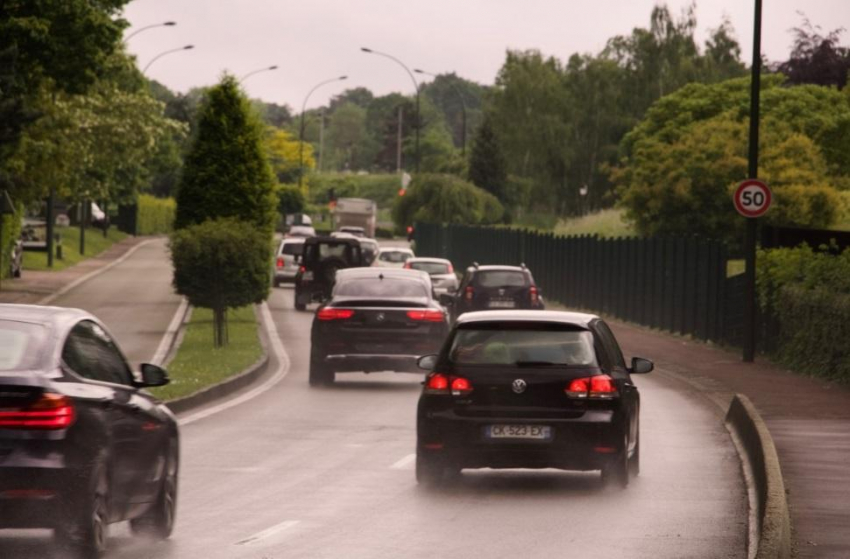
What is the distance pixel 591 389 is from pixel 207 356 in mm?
18590

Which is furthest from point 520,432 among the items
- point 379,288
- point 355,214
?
point 355,214

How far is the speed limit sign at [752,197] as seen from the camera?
31609 millimetres

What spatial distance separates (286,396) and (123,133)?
141 feet

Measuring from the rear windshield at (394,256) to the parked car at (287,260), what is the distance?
3.25m

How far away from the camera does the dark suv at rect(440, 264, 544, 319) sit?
4284 cm

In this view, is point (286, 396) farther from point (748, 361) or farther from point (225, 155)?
point (225, 155)

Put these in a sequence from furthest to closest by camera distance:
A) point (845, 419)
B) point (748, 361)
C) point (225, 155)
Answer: point (225, 155), point (748, 361), point (845, 419)

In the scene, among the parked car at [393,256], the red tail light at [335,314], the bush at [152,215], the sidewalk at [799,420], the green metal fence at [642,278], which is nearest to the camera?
the sidewalk at [799,420]

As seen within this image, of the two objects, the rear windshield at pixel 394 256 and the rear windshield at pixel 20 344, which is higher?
the rear windshield at pixel 20 344

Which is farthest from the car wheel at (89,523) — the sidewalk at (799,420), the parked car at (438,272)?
the parked car at (438,272)

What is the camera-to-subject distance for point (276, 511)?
547 inches

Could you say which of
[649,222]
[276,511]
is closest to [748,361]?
[276,511]

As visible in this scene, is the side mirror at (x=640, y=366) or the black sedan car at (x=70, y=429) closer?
the black sedan car at (x=70, y=429)

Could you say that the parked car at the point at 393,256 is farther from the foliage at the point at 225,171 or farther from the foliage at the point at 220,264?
the foliage at the point at 220,264
